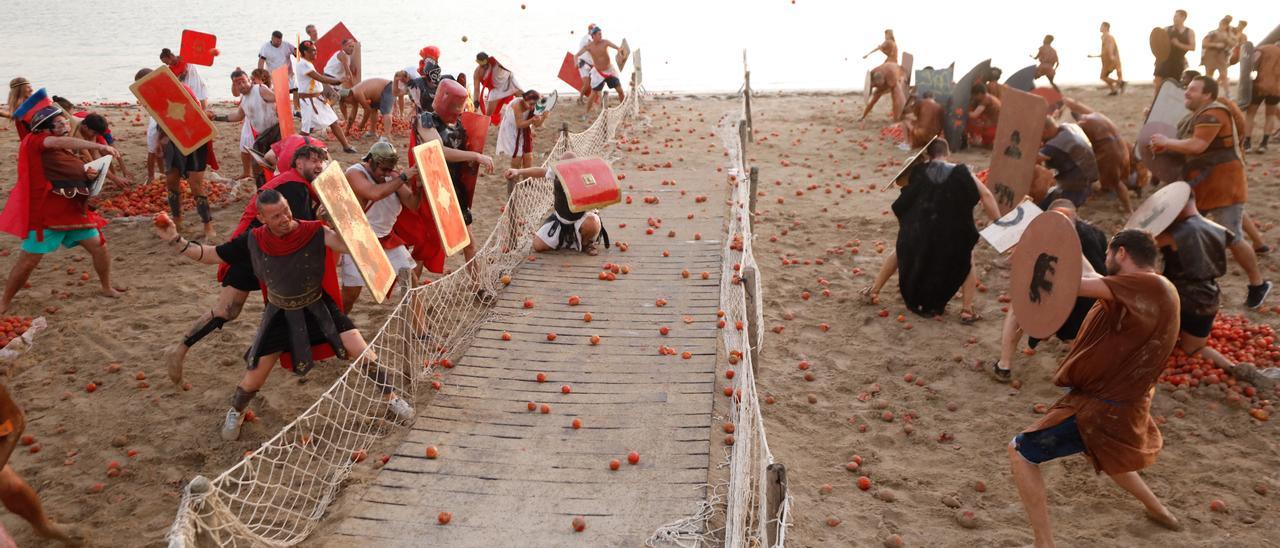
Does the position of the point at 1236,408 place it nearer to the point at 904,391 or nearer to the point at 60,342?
the point at 904,391

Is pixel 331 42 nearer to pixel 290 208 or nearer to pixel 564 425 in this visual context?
pixel 290 208

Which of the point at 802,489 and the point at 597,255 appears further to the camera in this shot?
the point at 597,255

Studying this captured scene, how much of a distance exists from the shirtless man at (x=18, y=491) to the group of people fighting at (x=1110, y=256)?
5163mm

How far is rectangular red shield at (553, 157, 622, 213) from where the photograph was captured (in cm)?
868

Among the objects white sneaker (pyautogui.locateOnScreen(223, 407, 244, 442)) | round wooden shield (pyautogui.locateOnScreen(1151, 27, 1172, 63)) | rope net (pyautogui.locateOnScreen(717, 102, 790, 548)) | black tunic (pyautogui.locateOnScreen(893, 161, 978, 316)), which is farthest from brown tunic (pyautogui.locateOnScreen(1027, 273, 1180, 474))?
round wooden shield (pyautogui.locateOnScreen(1151, 27, 1172, 63))

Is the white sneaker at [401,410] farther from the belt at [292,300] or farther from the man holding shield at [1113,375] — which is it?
the man holding shield at [1113,375]

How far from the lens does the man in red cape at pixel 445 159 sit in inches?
297

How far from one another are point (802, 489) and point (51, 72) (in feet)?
90.4

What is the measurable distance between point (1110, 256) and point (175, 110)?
850 centimetres

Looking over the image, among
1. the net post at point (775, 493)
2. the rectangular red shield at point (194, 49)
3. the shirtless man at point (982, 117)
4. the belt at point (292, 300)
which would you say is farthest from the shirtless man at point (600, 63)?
the net post at point (775, 493)

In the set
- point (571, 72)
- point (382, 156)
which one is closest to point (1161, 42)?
point (571, 72)

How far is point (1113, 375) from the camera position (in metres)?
4.54

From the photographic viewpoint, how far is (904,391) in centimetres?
705

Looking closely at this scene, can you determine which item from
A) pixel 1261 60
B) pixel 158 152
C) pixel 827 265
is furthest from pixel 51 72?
pixel 1261 60
